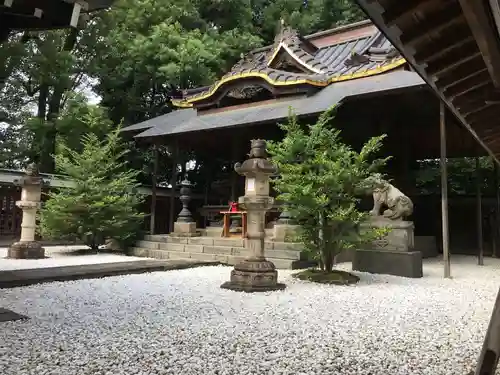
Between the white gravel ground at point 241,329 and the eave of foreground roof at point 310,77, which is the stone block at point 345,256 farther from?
the eave of foreground roof at point 310,77

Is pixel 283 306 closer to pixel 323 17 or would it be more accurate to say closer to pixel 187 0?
pixel 187 0

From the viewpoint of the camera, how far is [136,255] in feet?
34.1

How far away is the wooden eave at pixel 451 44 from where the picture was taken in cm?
158

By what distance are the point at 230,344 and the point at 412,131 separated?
1010 centimetres

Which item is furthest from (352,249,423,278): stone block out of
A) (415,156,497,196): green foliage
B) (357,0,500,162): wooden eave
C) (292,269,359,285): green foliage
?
(415,156,497,196): green foliage

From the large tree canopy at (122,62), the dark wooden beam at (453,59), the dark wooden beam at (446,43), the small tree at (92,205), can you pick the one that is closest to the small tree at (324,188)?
the dark wooden beam at (453,59)

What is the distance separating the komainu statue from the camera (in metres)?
7.80

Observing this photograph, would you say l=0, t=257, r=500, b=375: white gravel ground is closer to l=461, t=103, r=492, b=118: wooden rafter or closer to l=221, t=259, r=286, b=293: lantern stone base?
l=221, t=259, r=286, b=293: lantern stone base

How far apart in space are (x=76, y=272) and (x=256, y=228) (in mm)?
2972

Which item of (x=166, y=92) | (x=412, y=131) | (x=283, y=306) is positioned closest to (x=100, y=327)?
(x=283, y=306)

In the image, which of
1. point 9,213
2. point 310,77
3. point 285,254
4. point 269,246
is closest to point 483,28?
point 285,254

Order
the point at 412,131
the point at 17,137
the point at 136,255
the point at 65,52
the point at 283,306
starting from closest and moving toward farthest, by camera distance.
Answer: the point at 283,306 → the point at 136,255 → the point at 412,131 → the point at 65,52 → the point at 17,137

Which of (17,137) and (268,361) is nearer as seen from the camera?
(268,361)

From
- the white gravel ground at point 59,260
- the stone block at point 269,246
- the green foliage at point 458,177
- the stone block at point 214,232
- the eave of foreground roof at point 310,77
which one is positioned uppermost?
the eave of foreground roof at point 310,77
